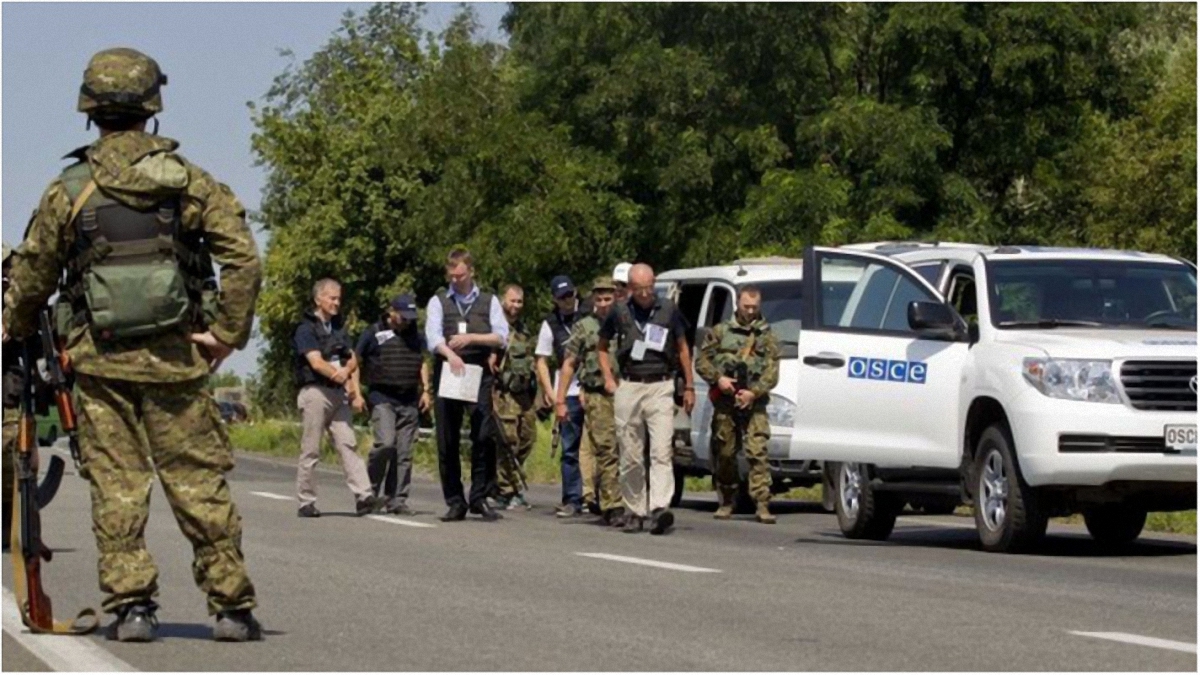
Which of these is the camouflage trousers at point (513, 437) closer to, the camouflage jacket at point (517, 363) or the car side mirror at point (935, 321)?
the camouflage jacket at point (517, 363)

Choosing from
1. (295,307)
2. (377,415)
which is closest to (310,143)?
(295,307)

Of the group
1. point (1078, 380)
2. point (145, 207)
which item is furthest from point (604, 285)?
point (145, 207)

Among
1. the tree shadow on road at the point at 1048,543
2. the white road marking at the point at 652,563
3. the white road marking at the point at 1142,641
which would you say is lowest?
the white road marking at the point at 1142,641

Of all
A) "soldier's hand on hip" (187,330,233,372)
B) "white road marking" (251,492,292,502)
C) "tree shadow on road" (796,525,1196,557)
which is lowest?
"tree shadow on road" (796,525,1196,557)

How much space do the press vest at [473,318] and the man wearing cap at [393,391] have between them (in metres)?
1.98

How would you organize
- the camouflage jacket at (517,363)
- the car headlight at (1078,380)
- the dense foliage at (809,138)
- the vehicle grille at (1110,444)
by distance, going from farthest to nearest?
the dense foliage at (809,138) < the camouflage jacket at (517,363) < the car headlight at (1078,380) < the vehicle grille at (1110,444)

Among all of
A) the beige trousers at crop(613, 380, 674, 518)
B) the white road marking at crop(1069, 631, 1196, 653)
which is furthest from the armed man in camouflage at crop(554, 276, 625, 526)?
the white road marking at crop(1069, 631, 1196, 653)

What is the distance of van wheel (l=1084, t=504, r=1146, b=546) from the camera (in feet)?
58.1

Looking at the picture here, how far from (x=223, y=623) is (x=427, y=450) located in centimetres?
2849

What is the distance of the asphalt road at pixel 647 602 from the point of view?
9.19 meters

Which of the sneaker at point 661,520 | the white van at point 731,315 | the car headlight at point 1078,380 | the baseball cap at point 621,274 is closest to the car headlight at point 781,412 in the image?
the white van at point 731,315

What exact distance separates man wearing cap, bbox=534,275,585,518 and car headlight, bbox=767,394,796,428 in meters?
1.54

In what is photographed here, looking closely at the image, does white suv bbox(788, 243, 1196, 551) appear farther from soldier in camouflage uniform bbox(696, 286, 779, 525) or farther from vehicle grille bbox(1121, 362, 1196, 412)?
soldier in camouflage uniform bbox(696, 286, 779, 525)

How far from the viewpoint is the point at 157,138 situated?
31.0 feet
